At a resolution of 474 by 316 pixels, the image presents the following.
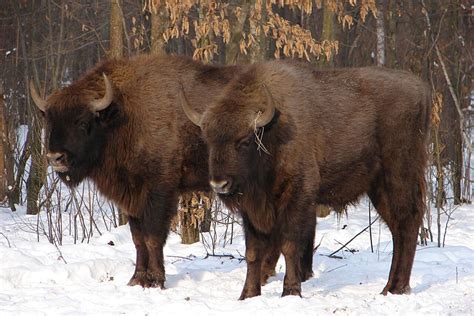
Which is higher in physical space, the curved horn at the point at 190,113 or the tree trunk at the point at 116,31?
the tree trunk at the point at 116,31

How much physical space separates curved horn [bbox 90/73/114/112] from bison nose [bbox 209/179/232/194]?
1.76 meters

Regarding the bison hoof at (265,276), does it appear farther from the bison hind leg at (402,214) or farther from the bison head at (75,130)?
the bison head at (75,130)

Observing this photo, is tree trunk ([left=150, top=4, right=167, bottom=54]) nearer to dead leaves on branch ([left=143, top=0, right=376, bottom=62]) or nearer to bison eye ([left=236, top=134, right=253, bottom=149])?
dead leaves on branch ([left=143, top=0, right=376, bottom=62])

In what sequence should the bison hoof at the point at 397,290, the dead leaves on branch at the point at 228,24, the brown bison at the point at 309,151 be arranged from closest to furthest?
the brown bison at the point at 309,151, the bison hoof at the point at 397,290, the dead leaves on branch at the point at 228,24

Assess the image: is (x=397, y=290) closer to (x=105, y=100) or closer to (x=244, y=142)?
(x=244, y=142)

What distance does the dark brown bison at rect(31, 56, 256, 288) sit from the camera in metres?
8.36

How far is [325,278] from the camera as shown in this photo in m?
8.93

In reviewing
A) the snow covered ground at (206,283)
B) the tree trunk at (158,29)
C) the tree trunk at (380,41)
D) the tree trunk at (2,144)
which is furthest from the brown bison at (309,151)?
the tree trunk at (380,41)

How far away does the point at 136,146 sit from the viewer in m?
8.45

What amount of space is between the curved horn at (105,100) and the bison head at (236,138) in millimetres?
1141

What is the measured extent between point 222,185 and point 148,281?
1.72 m

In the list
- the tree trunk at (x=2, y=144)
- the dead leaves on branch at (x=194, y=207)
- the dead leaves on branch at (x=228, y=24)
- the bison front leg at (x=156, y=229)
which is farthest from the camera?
the tree trunk at (x=2, y=144)

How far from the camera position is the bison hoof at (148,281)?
8.29 meters

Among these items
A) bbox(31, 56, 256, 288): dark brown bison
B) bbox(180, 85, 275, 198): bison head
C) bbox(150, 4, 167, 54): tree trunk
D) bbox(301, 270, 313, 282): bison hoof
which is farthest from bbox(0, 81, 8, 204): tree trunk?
bbox(180, 85, 275, 198): bison head
